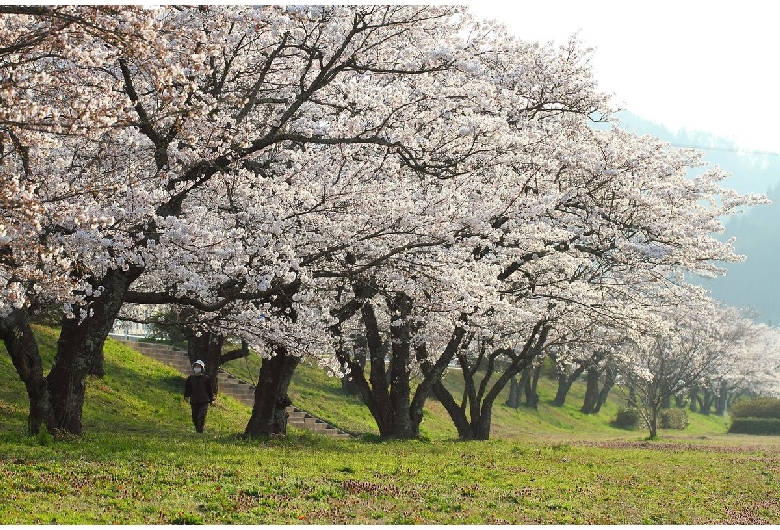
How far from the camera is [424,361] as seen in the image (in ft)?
82.0

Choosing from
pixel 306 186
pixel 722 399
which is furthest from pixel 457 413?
pixel 722 399

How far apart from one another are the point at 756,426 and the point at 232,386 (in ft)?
146

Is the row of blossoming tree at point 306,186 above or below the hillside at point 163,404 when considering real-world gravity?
above

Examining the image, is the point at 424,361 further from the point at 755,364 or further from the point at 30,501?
the point at 755,364

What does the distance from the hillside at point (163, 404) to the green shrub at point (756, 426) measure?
56.3 ft

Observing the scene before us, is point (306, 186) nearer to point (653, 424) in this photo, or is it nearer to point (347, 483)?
point (347, 483)

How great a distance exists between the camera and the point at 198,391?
21578 millimetres

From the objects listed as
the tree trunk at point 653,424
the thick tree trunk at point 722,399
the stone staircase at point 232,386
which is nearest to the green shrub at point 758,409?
the tree trunk at point 653,424

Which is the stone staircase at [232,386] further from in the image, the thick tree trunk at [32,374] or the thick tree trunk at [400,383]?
the thick tree trunk at [32,374]

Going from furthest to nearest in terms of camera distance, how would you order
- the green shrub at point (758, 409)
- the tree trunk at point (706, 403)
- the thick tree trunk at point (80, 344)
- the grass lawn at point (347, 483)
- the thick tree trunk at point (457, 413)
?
the tree trunk at point (706, 403) → the green shrub at point (758, 409) → the thick tree trunk at point (457, 413) → the thick tree trunk at point (80, 344) → the grass lawn at point (347, 483)

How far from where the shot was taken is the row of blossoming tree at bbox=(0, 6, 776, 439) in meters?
12.7

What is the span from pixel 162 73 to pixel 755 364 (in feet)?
312

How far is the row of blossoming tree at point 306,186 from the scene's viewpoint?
12.7 metres

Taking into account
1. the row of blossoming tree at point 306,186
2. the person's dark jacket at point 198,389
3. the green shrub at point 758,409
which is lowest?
the person's dark jacket at point 198,389
